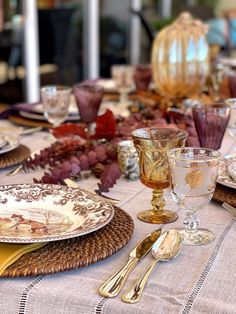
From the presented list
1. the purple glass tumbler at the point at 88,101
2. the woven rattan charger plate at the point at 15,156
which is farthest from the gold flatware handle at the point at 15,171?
the purple glass tumbler at the point at 88,101

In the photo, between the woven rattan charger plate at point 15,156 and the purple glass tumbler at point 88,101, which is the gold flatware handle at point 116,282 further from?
the purple glass tumbler at point 88,101

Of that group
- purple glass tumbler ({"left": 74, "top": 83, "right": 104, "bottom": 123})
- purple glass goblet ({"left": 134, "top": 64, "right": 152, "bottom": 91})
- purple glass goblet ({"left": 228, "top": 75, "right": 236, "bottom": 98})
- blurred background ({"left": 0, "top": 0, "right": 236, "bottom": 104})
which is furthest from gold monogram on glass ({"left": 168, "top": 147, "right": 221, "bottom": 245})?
blurred background ({"left": 0, "top": 0, "right": 236, "bottom": 104})

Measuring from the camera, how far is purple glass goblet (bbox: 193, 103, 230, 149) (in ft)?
4.28

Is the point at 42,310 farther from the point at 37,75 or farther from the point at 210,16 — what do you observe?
the point at 210,16

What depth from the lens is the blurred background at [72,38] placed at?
429cm

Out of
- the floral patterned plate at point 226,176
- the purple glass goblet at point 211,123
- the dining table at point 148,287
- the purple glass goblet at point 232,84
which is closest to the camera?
the dining table at point 148,287

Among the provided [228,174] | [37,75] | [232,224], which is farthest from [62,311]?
[37,75]

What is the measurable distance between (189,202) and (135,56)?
541cm

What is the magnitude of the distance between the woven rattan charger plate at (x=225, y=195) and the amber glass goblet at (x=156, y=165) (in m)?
0.10

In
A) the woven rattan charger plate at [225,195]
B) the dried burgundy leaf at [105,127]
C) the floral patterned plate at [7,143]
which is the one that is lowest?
the woven rattan charger plate at [225,195]

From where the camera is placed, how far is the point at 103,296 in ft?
2.57

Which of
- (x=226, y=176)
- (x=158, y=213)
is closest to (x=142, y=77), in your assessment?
(x=226, y=176)

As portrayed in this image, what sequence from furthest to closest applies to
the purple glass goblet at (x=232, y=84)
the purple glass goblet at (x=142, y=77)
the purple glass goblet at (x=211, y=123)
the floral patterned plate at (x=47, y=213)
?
the purple glass goblet at (x=142, y=77), the purple glass goblet at (x=232, y=84), the purple glass goblet at (x=211, y=123), the floral patterned plate at (x=47, y=213)

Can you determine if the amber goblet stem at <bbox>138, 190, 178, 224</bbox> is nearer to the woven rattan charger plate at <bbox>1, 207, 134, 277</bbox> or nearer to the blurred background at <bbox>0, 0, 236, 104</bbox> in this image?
the woven rattan charger plate at <bbox>1, 207, 134, 277</bbox>
